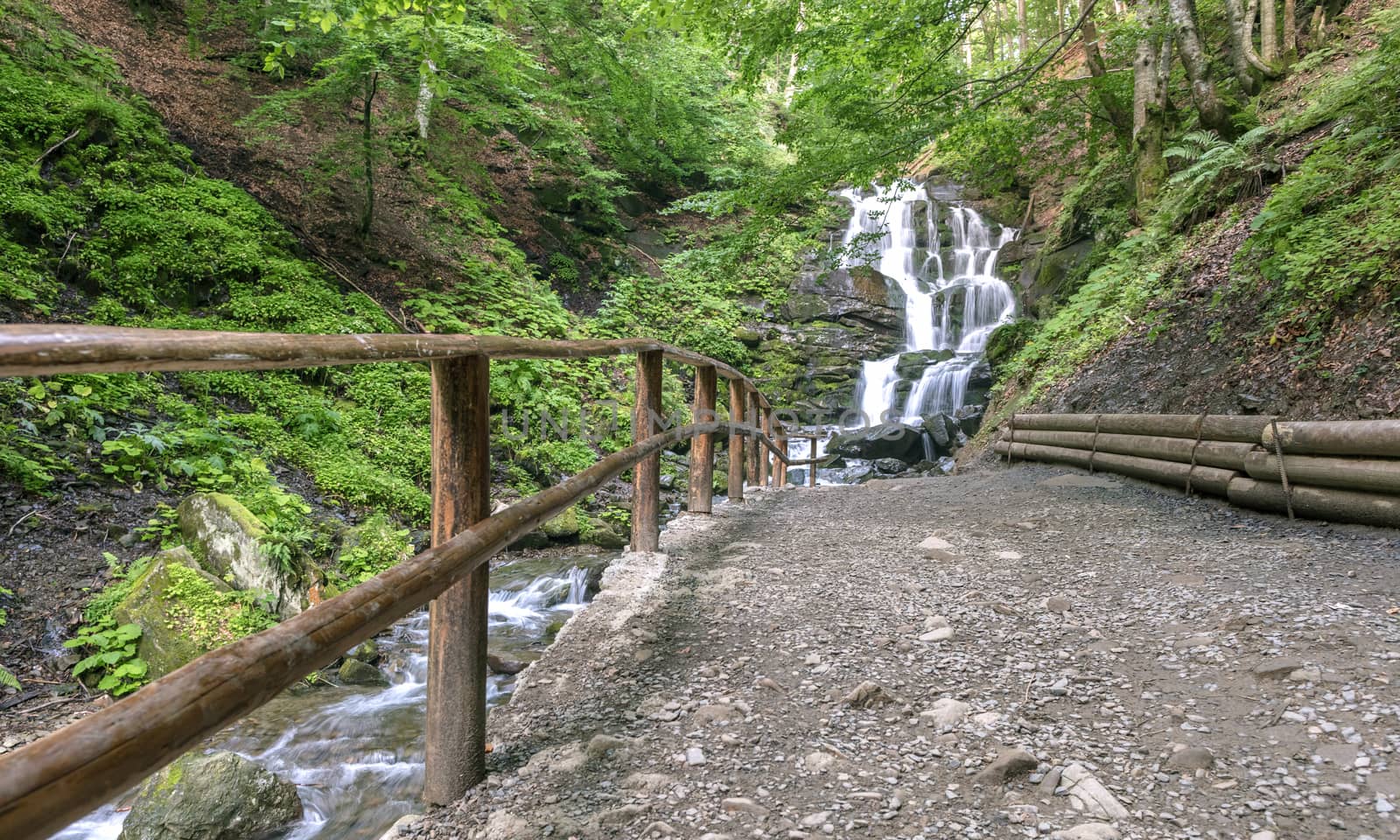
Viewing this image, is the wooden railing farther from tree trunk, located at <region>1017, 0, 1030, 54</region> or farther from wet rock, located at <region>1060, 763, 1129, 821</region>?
tree trunk, located at <region>1017, 0, 1030, 54</region>

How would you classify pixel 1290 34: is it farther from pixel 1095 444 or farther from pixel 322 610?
pixel 322 610

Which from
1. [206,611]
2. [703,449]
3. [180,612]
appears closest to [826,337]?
[703,449]

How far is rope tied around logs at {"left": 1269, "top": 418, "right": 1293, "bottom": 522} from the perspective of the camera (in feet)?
13.6

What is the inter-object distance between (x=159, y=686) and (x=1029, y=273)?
1828 cm

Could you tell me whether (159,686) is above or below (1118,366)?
below

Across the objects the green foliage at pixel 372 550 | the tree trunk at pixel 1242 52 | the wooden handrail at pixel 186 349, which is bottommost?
the green foliage at pixel 372 550

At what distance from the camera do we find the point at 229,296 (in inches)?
307

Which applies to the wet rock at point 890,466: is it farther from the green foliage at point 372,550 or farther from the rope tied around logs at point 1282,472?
the green foliage at point 372,550

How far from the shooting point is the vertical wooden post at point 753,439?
7.48m

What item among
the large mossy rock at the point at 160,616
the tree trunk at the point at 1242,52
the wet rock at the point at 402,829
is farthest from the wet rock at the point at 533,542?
the tree trunk at the point at 1242,52

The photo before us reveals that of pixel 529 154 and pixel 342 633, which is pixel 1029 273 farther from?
pixel 342 633

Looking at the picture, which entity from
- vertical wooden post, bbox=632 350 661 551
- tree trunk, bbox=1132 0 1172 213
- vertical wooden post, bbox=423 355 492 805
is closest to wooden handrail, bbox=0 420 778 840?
vertical wooden post, bbox=423 355 492 805

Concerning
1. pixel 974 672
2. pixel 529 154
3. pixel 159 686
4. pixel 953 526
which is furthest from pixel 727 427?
pixel 529 154

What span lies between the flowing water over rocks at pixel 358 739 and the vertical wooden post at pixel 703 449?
1322 mm
